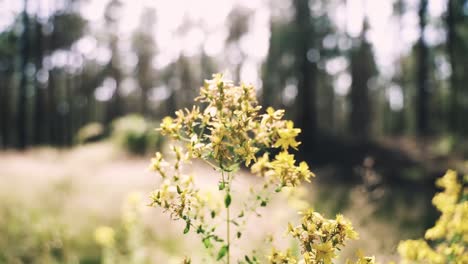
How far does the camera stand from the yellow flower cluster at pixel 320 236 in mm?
1423

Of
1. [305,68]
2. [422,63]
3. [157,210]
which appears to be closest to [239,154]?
[157,210]

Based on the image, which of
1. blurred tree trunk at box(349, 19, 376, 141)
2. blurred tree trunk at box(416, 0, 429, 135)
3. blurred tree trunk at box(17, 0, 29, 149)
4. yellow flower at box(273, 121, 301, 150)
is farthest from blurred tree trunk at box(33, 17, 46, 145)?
yellow flower at box(273, 121, 301, 150)

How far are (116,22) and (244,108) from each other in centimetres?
2652

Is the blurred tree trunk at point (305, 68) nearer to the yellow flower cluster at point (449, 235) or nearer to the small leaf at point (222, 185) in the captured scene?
the yellow flower cluster at point (449, 235)

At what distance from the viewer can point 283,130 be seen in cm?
137

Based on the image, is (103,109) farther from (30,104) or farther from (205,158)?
(205,158)

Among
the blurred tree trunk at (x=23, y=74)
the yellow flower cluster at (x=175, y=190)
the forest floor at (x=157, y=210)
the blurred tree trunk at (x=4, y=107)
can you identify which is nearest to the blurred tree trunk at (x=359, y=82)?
the forest floor at (x=157, y=210)

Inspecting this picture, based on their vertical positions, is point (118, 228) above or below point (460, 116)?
below

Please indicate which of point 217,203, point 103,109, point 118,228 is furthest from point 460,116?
point 103,109

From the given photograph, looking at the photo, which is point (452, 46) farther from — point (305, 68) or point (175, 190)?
Result: point (175, 190)

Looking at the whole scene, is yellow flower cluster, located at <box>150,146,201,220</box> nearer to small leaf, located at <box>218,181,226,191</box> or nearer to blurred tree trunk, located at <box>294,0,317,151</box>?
small leaf, located at <box>218,181,226,191</box>

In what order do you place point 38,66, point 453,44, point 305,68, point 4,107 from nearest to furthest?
1. point 305,68
2. point 453,44
3. point 38,66
4. point 4,107

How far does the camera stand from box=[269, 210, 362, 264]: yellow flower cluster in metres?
1.42

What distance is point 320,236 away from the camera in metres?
1.45
